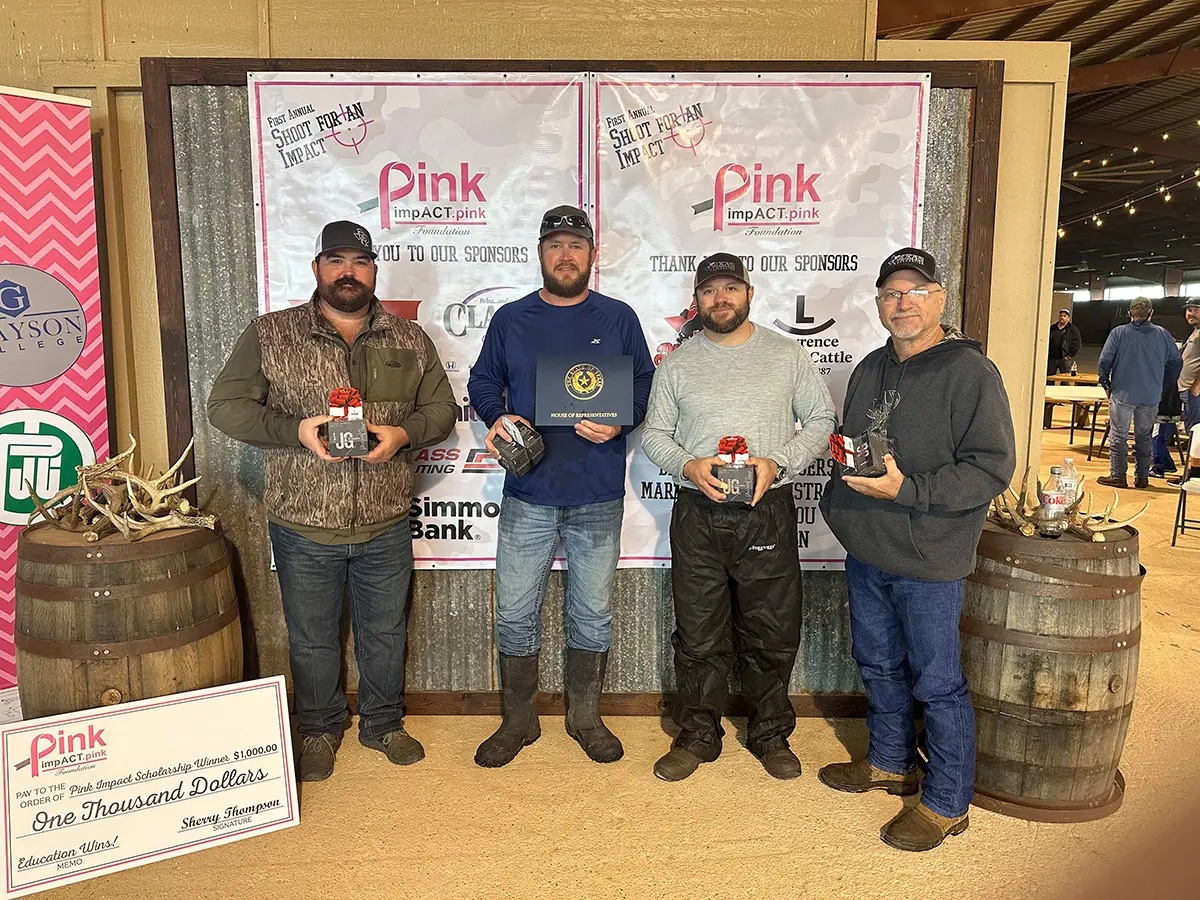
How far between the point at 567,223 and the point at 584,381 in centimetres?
54

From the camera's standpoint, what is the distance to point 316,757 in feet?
9.04

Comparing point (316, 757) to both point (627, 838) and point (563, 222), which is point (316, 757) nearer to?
point (627, 838)

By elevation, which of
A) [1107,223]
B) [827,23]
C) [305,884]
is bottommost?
[305,884]

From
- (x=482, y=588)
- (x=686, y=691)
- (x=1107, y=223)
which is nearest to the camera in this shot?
(x=686, y=691)

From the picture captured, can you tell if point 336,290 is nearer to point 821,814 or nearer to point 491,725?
point 491,725

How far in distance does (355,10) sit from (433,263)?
1010 millimetres

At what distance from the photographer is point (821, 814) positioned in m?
2.56

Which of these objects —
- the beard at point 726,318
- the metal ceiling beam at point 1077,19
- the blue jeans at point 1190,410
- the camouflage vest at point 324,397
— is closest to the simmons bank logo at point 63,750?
the camouflage vest at point 324,397

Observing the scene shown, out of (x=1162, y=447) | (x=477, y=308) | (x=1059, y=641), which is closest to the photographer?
(x=1059, y=641)

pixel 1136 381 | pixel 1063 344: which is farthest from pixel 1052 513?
pixel 1063 344

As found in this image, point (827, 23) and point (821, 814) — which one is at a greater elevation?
point (827, 23)

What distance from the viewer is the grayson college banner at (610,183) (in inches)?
116

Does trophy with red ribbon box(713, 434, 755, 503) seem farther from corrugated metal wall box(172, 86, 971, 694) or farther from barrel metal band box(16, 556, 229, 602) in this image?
barrel metal band box(16, 556, 229, 602)

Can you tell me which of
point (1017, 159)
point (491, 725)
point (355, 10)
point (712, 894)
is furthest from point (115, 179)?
point (1017, 159)
